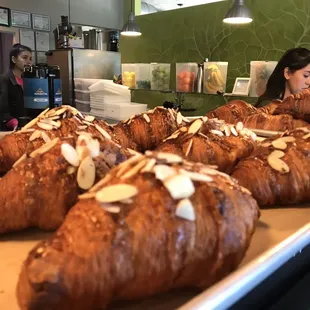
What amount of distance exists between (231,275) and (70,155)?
39cm

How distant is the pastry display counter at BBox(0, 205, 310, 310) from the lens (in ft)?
1.67

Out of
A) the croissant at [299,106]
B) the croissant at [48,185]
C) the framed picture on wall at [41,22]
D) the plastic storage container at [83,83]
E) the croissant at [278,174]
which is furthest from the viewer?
the framed picture on wall at [41,22]

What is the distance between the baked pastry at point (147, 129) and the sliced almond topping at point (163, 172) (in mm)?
683

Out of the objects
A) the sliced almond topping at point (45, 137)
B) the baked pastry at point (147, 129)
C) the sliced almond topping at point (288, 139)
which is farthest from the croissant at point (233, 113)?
the sliced almond topping at point (45, 137)

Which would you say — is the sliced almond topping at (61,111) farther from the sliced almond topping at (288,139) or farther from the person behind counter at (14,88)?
the person behind counter at (14,88)

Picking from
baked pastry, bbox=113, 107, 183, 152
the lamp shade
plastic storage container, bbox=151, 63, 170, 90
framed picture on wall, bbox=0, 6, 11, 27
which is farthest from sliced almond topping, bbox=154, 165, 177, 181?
framed picture on wall, bbox=0, 6, 11, 27

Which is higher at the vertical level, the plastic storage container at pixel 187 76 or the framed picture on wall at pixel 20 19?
the framed picture on wall at pixel 20 19

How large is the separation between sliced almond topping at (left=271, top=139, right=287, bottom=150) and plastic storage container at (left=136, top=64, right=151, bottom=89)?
2.62 meters

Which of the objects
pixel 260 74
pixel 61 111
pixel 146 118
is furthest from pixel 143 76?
pixel 61 111

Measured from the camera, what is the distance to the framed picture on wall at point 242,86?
292cm

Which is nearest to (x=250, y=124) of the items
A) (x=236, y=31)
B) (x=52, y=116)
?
(x=52, y=116)

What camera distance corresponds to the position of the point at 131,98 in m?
3.94

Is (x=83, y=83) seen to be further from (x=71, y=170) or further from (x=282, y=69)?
(x=71, y=170)

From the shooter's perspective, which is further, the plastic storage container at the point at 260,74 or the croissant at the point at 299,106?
the plastic storage container at the point at 260,74
